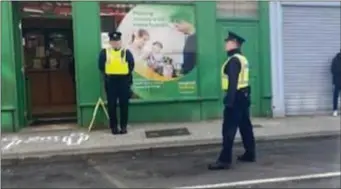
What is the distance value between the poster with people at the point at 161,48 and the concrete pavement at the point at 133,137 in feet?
2.61

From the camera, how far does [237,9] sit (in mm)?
11539

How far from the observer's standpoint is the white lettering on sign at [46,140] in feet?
29.9

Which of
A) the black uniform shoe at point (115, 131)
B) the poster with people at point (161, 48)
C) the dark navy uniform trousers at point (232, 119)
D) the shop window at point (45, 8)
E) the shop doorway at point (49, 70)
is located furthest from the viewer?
the shop doorway at point (49, 70)

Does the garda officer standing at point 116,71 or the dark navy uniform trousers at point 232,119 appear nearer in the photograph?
the dark navy uniform trousers at point 232,119

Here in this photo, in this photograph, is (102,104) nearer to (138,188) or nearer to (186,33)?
(186,33)

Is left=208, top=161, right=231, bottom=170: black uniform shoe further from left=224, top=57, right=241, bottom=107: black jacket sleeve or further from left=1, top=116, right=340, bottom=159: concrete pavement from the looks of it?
left=1, top=116, right=340, bottom=159: concrete pavement

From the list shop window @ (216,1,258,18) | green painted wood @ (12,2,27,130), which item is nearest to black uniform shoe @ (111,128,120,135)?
green painted wood @ (12,2,27,130)

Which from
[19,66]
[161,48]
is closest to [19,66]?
[19,66]

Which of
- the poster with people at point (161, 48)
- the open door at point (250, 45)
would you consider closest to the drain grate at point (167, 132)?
the poster with people at point (161, 48)

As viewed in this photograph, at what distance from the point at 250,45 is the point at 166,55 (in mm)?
1877

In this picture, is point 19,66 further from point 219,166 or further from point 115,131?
point 219,166

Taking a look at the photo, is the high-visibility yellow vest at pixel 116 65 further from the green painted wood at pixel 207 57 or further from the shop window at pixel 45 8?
the green painted wood at pixel 207 57

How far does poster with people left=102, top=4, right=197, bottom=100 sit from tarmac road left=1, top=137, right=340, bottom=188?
2568mm

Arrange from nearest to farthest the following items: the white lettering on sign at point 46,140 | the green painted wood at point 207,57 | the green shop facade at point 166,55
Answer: the white lettering on sign at point 46,140
the green shop facade at point 166,55
the green painted wood at point 207,57
